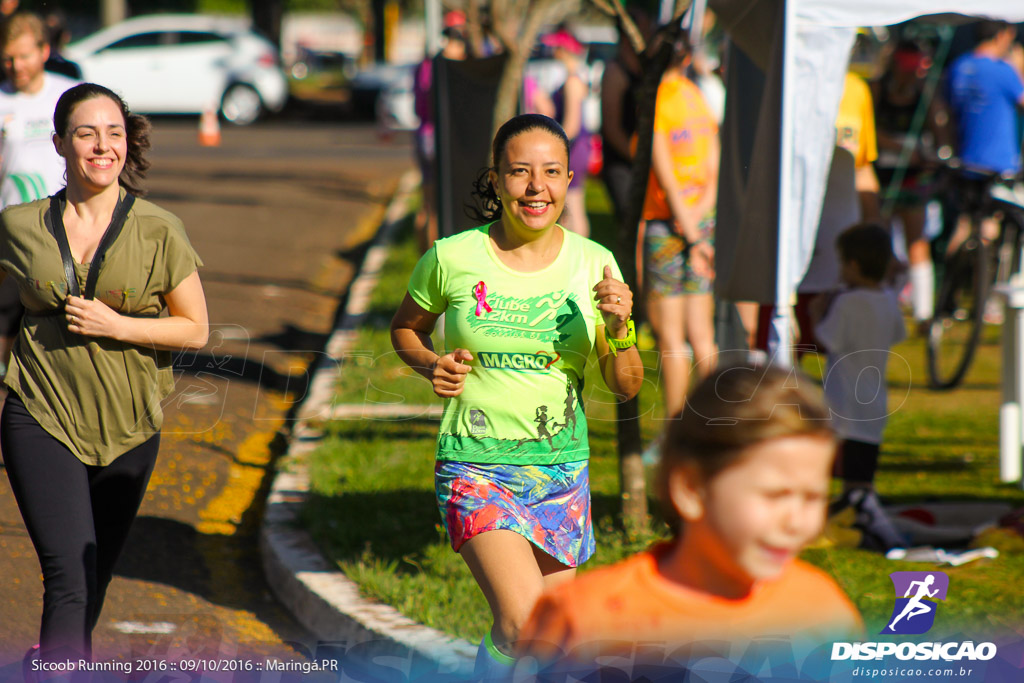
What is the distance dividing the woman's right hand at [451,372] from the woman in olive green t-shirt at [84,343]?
2.72ft

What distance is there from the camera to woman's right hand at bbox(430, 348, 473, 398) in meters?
3.29

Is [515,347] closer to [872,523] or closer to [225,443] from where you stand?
[872,523]

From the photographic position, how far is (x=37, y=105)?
5.34 meters

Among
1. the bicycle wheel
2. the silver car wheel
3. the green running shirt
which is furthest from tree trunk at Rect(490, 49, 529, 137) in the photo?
the silver car wheel

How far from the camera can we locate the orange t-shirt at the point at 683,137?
20.1 feet

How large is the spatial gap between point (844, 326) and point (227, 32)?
85.1 ft

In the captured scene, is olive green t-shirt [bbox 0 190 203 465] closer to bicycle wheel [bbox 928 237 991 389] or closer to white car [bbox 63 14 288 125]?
bicycle wheel [bbox 928 237 991 389]

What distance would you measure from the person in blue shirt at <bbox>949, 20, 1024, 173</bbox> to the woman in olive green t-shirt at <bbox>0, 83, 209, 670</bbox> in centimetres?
723

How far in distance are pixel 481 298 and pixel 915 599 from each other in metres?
2.02

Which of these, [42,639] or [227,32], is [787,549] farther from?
[227,32]

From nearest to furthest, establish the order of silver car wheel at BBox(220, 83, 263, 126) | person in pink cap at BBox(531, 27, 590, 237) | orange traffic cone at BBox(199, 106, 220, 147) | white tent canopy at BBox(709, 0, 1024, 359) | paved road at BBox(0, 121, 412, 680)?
white tent canopy at BBox(709, 0, 1024, 359) < paved road at BBox(0, 121, 412, 680) < person in pink cap at BBox(531, 27, 590, 237) < orange traffic cone at BBox(199, 106, 220, 147) < silver car wheel at BBox(220, 83, 263, 126)

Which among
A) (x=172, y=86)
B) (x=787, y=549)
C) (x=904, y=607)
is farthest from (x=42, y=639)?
(x=172, y=86)

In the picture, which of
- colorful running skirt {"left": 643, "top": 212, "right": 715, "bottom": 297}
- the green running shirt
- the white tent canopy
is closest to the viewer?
the green running shirt

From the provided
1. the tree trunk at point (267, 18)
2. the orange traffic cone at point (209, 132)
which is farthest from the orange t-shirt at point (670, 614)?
the tree trunk at point (267, 18)
